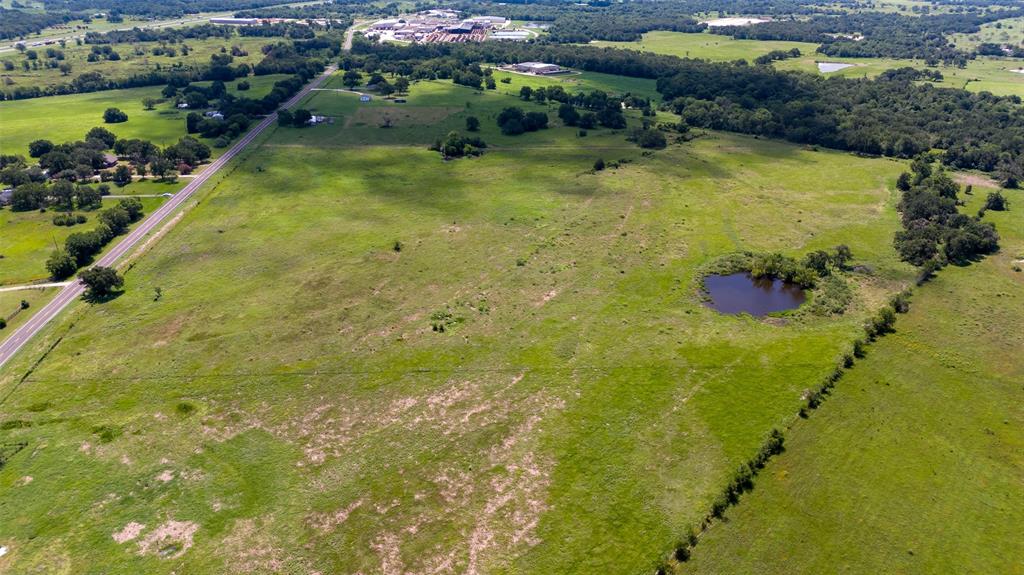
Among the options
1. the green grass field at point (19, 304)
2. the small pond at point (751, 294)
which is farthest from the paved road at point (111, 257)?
the small pond at point (751, 294)

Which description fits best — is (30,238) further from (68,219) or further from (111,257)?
(111,257)

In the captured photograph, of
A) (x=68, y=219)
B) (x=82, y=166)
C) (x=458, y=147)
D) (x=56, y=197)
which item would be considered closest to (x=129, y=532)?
(x=68, y=219)

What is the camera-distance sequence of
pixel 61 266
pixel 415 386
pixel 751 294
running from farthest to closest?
pixel 61 266, pixel 751 294, pixel 415 386

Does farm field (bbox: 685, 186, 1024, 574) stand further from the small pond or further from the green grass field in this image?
the green grass field

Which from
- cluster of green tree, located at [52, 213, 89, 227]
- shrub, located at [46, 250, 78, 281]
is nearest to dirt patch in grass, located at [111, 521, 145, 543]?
shrub, located at [46, 250, 78, 281]

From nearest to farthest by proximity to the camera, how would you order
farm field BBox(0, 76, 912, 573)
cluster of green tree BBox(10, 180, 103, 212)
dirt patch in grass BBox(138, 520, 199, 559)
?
dirt patch in grass BBox(138, 520, 199, 559) < farm field BBox(0, 76, 912, 573) < cluster of green tree BBox(10, 180, 103, 212)

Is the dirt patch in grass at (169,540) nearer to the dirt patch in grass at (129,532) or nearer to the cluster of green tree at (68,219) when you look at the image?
the dirt patch in grass at (129,532)
